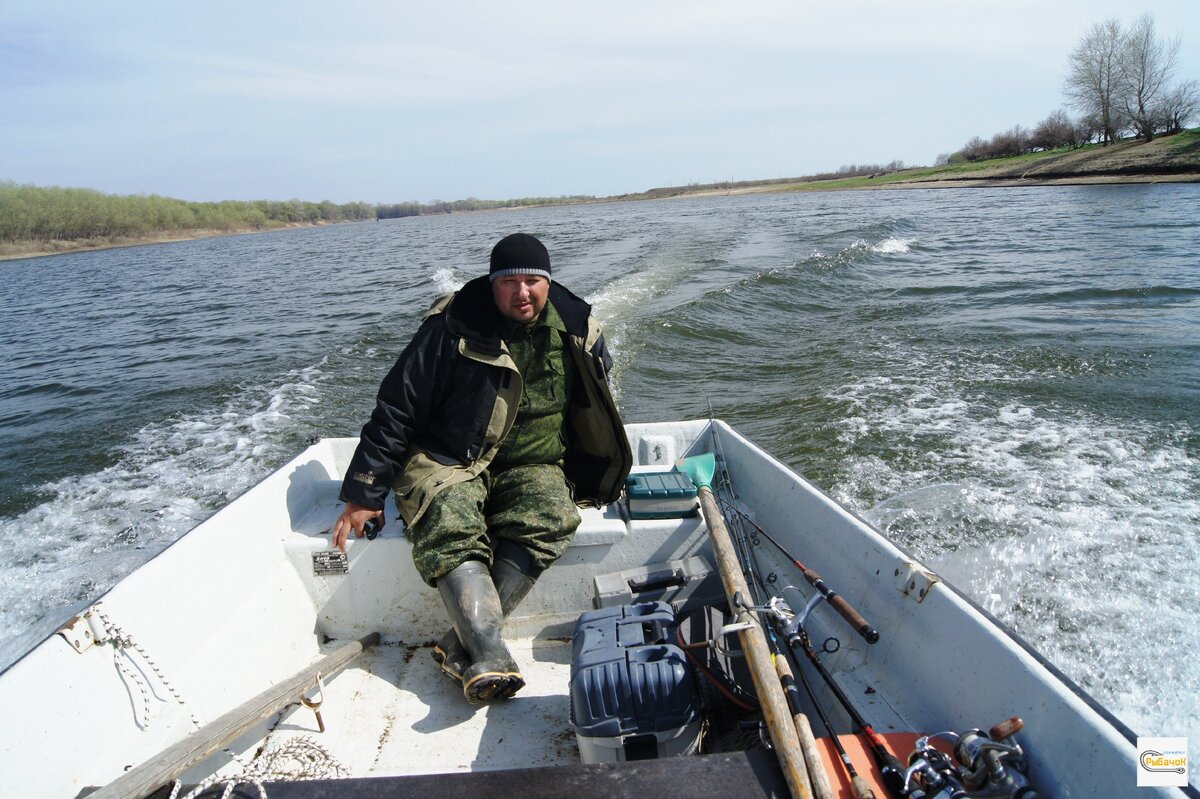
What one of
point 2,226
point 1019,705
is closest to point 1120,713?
point 1019,705

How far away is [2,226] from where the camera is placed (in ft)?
176

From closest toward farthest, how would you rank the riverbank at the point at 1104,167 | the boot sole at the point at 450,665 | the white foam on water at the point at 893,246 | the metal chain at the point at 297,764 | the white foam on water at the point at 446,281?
the metal chain at the point at 297,764, the boot sole at the point at 450,665, the white foam on water at the point at 446,281, the white foam on water at the point at 893,246, the riverbank at the point at 1104,167

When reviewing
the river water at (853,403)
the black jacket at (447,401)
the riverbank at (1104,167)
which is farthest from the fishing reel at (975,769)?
the riverbank at (1104,167)

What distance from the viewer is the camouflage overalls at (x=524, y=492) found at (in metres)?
2.84

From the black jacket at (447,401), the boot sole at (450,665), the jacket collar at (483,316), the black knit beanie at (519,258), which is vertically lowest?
the boot sole at (450,665)

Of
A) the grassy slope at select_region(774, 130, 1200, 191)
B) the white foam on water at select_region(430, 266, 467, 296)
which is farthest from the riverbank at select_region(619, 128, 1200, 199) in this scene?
the white foam on water at select_region(430, 266, 467, 296)

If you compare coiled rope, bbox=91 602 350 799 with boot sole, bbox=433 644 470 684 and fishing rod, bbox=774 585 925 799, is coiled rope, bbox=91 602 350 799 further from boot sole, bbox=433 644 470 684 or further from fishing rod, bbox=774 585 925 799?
fishing rod, bbox=774 585 925 799

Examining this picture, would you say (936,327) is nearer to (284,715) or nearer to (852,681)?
(852,681)

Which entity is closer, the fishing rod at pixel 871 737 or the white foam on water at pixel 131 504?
the fishing rod at pixel 871 737

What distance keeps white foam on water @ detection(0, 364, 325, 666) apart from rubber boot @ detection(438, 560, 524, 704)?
7.36 feet

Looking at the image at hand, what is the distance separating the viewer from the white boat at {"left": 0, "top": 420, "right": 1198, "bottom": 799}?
1678 millimetres

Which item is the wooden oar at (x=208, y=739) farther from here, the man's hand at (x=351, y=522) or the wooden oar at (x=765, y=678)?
the wooden oar at (x=765, y=678)

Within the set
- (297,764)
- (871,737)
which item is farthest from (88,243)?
(871,737)

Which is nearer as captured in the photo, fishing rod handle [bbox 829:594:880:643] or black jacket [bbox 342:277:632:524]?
fishing rod handle [bbox 829:594:880:643]
